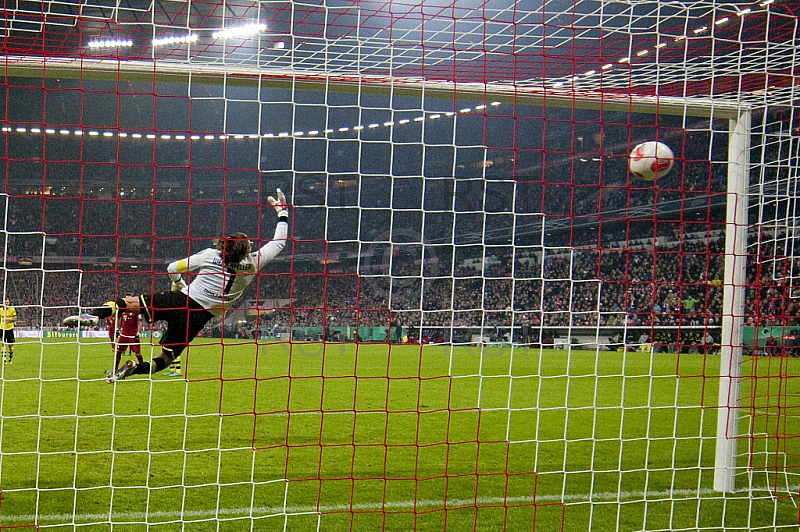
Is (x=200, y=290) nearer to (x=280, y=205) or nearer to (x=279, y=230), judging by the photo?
→ (x=279, y=230)

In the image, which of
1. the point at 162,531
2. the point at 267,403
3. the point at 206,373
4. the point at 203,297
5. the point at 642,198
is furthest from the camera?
the point at 642,198

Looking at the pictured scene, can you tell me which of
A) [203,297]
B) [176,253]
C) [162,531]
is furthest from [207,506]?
[176,253]

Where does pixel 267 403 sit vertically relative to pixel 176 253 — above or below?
below

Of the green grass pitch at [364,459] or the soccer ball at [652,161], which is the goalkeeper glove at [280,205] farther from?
the soccer ball at [652,161]

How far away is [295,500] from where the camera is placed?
5.40 m

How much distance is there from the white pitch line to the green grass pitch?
2cm

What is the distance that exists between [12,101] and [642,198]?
23.9 meters

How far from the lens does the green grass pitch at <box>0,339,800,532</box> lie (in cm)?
491

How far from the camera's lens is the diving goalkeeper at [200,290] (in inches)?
199

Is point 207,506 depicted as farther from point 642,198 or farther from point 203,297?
point 642,198

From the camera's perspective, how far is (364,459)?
6809mm

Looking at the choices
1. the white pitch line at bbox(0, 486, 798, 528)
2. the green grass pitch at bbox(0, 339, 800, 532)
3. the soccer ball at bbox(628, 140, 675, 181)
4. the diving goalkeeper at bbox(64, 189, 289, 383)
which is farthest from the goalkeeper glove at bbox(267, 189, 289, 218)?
the soccer ball at bbox(628, 140, 675, 181)

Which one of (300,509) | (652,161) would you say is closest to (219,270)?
(300,509)

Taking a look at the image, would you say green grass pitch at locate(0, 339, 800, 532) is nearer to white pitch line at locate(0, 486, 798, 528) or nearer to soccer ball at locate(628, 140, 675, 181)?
white pitch line at locate(0, 486, 798, 528)
